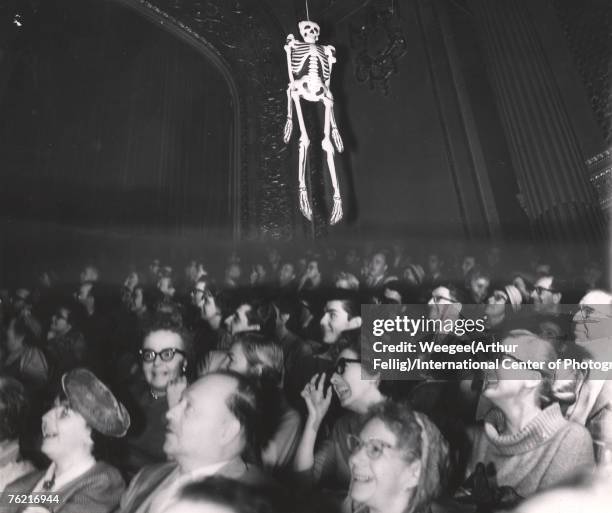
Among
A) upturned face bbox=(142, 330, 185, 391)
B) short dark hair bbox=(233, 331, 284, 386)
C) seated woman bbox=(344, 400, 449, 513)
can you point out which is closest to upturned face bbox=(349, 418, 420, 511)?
seated woman bbox=(344, 400, 449, 513)

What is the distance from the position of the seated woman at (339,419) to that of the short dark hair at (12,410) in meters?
1.31

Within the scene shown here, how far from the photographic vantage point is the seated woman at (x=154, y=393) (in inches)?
89.2

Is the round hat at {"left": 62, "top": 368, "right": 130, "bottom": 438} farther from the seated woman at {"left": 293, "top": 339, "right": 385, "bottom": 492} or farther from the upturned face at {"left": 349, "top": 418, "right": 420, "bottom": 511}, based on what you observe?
the upturned face at {"left": 349, "top": 418, "right": 420, "bottom": 511}

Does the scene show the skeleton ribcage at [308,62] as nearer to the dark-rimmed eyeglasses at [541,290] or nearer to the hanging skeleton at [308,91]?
the hanging skeleton at [308,91]

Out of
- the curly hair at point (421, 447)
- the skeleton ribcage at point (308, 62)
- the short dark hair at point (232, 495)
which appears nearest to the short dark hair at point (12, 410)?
the short dark hair at point (232, 495)

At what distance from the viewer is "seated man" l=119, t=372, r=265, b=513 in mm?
2008

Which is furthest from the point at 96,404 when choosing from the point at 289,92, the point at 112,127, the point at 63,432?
the point at 112,127

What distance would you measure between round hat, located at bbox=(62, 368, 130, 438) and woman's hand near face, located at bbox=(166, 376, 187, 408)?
202 millimetres

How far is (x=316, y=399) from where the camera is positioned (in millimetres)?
2447

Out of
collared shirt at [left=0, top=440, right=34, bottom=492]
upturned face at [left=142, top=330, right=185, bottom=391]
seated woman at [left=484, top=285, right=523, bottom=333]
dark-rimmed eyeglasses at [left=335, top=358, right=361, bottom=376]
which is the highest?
seated woman at [left=484, top=285, right=523, bottom=333]

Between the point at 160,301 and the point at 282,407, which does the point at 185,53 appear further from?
the point at 282,407

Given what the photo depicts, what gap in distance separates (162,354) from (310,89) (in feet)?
7.47

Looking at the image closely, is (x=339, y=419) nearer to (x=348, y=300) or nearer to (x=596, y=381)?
(x=348, y=300)

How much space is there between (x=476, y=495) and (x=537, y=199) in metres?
2.19
